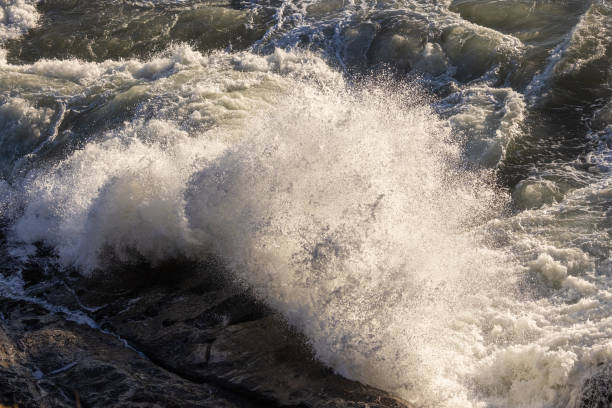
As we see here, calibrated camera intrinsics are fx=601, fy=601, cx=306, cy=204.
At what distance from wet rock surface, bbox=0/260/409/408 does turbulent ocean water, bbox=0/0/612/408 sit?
215 mm

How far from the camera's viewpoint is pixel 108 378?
4477 millimetres

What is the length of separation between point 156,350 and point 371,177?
8.71 feet

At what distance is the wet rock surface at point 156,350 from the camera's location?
434 centimetres

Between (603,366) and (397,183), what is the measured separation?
9.74ft

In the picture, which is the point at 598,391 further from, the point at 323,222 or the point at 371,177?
the point at 371,177

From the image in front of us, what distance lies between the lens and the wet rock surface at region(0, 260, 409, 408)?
4340 millimetres

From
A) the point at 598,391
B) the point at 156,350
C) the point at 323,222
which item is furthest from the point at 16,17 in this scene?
the point at 598,391

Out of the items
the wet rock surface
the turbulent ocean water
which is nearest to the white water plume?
the turbulent ocean water

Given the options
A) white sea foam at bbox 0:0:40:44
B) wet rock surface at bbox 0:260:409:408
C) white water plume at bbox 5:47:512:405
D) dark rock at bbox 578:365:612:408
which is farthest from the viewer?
white sea foam at bbox 0:0:40:44

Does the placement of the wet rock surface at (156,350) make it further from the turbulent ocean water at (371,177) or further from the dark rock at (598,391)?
the dark rock at (598,391)

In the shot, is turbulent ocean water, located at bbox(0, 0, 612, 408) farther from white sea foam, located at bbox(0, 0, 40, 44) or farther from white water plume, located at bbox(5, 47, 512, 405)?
white sea foam, located at bbox(0, 0, 40, 44)

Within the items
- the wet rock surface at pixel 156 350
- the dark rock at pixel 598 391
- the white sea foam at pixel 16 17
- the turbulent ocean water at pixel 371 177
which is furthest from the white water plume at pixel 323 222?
the white sea foam at pixel 16 17

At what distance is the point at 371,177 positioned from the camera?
20.0 ft

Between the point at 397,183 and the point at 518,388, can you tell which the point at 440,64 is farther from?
the point at 518,388
